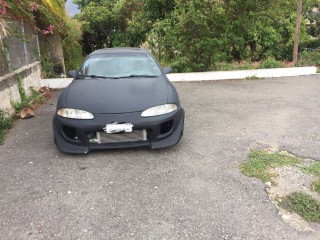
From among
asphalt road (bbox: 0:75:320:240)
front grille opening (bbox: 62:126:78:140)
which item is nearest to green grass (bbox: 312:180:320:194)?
asphalt road (bbox: 0:75:320:240)

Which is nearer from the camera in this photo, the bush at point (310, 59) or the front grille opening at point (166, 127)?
the front grille opening at point (166, 127)

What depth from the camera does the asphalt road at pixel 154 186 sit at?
2.59 meters

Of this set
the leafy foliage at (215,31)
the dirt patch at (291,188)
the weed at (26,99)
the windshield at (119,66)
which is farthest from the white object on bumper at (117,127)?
the leafy foliage at (215,31)

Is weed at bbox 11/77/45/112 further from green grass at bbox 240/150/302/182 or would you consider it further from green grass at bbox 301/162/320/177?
green grass at bbox 301/162/320/177

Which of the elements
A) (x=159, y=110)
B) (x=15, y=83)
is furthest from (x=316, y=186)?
(x=15, y=83)

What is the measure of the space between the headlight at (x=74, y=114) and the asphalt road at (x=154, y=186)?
1.84 ft

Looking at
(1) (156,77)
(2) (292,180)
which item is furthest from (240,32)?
(2) (292,180)

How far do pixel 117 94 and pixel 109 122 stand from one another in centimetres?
51

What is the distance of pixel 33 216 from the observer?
110 inches

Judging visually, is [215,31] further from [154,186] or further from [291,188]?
[154,186]

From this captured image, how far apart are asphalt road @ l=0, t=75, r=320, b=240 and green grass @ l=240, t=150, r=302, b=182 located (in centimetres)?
13

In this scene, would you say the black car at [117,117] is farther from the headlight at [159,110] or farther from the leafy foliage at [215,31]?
the leafy foliage at [215,31]

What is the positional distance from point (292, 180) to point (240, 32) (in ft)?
27.1

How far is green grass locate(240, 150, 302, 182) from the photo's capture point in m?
3.43
